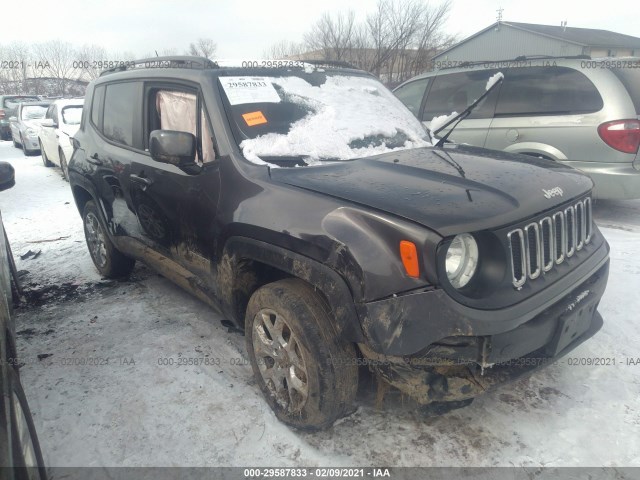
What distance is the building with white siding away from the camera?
1321 inches

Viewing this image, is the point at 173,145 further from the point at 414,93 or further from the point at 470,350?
the point at 414,93

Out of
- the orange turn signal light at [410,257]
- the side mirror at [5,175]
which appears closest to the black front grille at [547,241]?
the orange turn signal light at [410,257]

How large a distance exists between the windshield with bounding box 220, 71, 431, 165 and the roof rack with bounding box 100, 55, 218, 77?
10.3 inches

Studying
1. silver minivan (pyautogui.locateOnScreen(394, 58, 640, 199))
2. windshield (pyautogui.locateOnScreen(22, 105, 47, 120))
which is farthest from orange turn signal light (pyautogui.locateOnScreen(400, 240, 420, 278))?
windshield (pyautogui.locateOnScreen(22, 105, 47, 120))

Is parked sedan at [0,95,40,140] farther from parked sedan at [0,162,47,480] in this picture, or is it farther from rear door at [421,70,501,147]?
parked sedan at [0,162,47,480]

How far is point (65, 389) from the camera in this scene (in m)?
2.80

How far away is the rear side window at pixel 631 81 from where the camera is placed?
506cm

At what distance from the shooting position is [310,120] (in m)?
2.82

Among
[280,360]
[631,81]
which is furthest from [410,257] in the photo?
[631,81]

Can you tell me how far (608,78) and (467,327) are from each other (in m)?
4.69

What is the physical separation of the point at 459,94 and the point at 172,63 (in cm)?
439

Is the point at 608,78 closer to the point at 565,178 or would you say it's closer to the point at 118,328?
the point at 565,178

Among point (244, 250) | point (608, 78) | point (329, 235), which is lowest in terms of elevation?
point (244, 250)

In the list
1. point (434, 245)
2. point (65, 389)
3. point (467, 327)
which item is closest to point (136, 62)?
point (65, 389)
